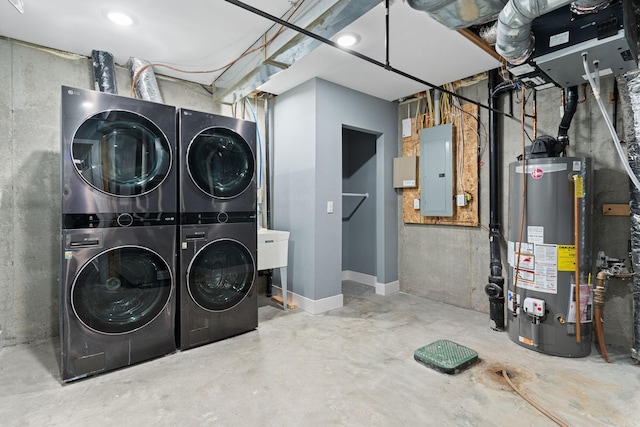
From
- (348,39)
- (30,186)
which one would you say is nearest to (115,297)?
(30,186)

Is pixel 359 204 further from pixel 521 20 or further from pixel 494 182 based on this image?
pixel 521 20

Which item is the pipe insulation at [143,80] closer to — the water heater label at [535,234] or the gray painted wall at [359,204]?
the gray painted wall at [359,204]

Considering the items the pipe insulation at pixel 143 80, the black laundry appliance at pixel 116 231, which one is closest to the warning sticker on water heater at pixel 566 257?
the black laundry appliance at pixel 116 231

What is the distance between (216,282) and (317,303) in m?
1.18

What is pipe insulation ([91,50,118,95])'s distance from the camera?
2824 millimetres

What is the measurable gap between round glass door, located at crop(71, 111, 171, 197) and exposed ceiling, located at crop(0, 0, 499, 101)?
79cm

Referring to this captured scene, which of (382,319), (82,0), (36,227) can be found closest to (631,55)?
(382,319)

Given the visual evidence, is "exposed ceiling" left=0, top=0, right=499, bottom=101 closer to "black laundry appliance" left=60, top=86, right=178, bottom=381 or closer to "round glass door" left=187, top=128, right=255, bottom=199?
"black laundry appliance" left=60, top=86, right=178, bottom=381

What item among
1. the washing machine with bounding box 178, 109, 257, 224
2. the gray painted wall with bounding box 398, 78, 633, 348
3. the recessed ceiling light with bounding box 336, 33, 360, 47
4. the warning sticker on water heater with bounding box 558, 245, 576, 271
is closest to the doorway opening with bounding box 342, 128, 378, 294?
the gray painted wall with bounding box 398, 78, 633, 348

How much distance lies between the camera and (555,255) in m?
2.45

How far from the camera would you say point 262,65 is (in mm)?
2654

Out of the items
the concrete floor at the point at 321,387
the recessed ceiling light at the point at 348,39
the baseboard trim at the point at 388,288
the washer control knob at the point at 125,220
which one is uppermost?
the recessed ceiling light at the point at 348,39

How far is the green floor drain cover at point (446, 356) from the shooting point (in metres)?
2.22

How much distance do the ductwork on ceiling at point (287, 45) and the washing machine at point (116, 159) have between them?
828 millimetres
